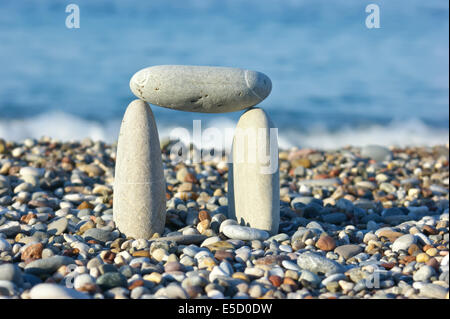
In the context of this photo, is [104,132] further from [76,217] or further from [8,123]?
[76,217]

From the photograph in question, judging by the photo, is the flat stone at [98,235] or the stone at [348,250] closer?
the stone at [348,250]

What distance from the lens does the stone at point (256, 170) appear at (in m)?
4.93

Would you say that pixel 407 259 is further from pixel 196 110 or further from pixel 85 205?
pixel 85 205

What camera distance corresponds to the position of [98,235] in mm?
4691

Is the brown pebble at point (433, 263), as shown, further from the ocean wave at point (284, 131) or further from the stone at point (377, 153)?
the ocean wave at point (284, 131)

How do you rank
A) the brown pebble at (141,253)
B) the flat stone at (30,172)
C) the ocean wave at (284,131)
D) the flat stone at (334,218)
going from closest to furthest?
the brown pebble at (141,253) < the flat stone at (334,218) < the flat stone at (30,172) < the ocean wave at (284,131)

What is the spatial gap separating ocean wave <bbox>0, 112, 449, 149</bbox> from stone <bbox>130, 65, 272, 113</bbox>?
8.98m

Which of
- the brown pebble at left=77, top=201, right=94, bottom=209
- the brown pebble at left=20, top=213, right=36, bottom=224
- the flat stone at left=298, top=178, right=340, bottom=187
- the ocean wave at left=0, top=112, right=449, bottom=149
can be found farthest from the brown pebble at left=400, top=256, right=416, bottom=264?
the ocean wave at left=0, top=112, right=449, bottom=149

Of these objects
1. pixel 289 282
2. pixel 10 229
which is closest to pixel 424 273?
pixel 289 282

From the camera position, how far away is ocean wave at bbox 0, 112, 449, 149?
14297 millimetres

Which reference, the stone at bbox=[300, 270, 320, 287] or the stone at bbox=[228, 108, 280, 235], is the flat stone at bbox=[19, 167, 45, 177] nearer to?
the stone at bbox=[228, 108, 280, 235]

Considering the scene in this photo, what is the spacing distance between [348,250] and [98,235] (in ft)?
7.12

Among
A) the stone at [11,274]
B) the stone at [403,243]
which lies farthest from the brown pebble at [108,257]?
the stone at [403,243]
